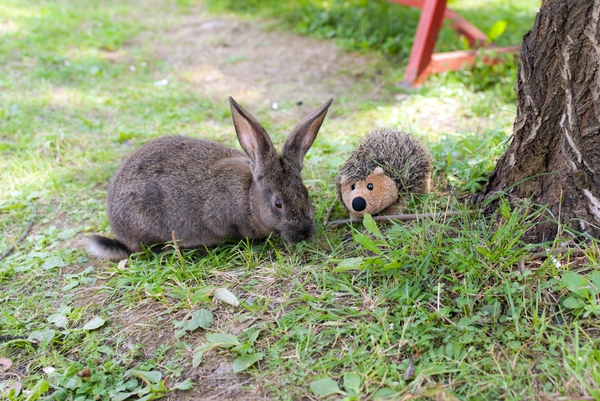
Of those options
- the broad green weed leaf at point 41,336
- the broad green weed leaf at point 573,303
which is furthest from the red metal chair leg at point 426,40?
the broad green weed leaf at point 41,336

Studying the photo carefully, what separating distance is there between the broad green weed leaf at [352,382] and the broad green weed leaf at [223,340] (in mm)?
557

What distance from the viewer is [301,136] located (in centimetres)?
320

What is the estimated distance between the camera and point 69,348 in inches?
103

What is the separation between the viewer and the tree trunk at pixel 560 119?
2340 mm

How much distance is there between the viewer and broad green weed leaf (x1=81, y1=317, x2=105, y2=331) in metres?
2.69

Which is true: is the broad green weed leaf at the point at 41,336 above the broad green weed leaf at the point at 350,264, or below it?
below

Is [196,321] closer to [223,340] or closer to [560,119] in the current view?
[223,340]

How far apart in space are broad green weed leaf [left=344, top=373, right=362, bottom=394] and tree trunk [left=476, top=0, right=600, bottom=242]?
3.98 ft

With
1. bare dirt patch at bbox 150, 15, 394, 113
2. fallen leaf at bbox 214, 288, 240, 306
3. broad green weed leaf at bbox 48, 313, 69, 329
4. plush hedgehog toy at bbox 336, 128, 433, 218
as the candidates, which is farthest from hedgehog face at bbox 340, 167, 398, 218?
bare dirt patch at bbox 150, 15, 394, 113

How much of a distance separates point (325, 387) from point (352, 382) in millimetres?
113

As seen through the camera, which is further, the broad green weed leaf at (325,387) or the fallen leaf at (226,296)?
the fallen leaf at (226,296)

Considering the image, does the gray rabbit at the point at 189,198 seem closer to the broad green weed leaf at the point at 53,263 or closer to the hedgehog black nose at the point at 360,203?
the broad green weed leaf at the point at 53,263

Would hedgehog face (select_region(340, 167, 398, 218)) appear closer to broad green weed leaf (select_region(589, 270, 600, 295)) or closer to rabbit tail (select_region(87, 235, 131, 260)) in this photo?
broad green weed leaf (select_region(589, 270, 600, 295))

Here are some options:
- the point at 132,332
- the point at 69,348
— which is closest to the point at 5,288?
the point at 69,348
